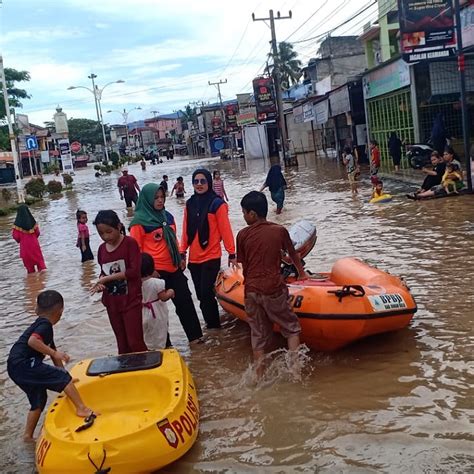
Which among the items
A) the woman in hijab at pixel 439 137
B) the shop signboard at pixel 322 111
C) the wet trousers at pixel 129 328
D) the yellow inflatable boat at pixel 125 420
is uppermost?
the shop signboard at pixel 322 111

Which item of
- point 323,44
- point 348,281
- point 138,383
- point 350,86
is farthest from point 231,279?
point 323,44

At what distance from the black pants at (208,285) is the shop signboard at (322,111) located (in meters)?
27.5

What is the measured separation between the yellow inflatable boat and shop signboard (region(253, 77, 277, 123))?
38.8 m

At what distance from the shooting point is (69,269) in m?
11.6

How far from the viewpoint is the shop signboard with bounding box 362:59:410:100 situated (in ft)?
71.5

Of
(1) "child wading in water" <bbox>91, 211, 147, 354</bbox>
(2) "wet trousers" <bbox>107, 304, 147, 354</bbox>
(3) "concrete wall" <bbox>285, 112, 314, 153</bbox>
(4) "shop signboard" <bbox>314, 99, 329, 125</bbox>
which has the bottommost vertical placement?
(2) "wet trousers" <bbox>107, 304, 147, 354</bbox>

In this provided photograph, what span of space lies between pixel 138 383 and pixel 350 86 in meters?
26.5

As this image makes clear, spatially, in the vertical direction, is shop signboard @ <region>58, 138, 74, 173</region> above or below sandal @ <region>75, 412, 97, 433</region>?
above

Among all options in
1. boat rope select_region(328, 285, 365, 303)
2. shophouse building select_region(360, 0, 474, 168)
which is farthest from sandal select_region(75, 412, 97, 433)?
shophouse building select_region(360, 0, 474, 168)

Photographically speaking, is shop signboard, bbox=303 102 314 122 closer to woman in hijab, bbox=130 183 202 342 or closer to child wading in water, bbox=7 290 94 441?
woman in hijab, bbox=130 183 202 342

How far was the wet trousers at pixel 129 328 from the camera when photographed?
5055 millimetres

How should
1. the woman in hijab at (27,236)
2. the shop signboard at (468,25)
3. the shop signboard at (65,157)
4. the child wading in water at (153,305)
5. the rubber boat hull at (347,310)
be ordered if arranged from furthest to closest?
1. the shop signboard at (65,157)
2. the shop signboard at (468,25)
3. the woman in hijab at (27,236)
4. the child wading in water at (153,305)
5. the rubber boat hull at (347,310)

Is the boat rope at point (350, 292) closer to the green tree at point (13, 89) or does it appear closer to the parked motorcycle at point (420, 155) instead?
the parked motorcycle at point (420, 155)

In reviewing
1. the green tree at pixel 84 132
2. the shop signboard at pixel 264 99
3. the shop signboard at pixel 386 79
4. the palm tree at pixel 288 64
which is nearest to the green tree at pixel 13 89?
the shop signboard at pixel 264 99
